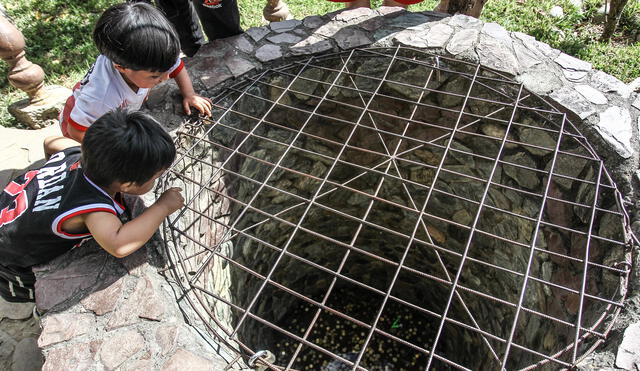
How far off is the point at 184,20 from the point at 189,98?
711mm

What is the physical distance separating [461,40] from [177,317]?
2.58 m

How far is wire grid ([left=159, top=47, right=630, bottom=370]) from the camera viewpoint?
6.82ft

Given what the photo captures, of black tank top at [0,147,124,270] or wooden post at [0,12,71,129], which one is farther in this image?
wooden post at [0,12,71,129]

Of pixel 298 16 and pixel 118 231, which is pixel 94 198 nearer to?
pixel 118 231

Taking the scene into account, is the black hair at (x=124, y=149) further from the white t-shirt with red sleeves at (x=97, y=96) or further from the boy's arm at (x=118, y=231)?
the white t-shirt with red sleeves at (x=97, y=96)

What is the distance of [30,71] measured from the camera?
3.71m

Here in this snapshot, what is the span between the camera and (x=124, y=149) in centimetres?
176

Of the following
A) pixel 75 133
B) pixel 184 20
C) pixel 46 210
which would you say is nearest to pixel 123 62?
pixel 75 133

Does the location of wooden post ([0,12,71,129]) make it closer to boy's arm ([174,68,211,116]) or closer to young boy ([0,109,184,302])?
boy's arm ([174,68,211,116])

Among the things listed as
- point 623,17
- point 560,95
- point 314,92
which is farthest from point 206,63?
point 623,17

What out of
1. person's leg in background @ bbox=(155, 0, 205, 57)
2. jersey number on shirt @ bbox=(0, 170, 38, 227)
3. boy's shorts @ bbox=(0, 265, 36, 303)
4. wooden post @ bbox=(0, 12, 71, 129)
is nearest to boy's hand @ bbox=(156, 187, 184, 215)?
jersey number on shirt @ bbox=(0, 170, 38, 227)

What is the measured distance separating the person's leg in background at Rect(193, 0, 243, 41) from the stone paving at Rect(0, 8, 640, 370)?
3.2 inches

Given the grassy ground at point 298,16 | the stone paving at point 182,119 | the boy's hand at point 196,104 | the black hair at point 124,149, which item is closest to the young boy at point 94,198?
the black hair at point 124,149

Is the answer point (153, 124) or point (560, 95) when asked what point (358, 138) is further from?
point (153, 124)
